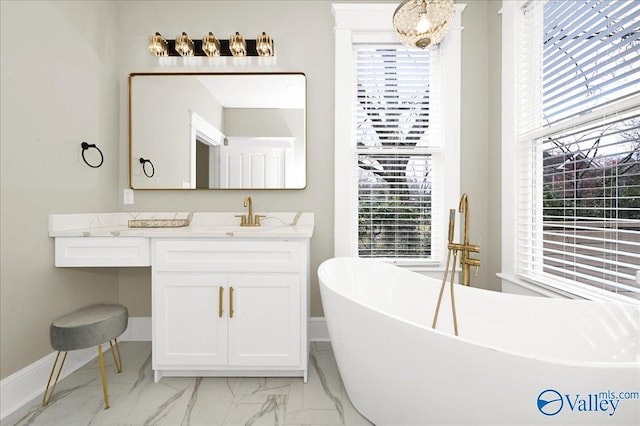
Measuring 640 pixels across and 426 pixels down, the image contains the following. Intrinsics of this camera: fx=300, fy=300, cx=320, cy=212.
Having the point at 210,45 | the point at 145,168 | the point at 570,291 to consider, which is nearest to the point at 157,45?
the point at 210,45

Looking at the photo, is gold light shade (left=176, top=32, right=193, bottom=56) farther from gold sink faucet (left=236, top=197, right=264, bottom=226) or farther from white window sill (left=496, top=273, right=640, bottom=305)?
white window sill (left=496, top=273, right=640, bottom=305)

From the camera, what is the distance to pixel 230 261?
5.55ft

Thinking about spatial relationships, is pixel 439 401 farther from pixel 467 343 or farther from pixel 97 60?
pixel 97 60

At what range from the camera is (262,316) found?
169cm

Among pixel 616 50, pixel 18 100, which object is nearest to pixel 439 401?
pixel 616 50

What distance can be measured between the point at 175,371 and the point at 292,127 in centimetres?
175

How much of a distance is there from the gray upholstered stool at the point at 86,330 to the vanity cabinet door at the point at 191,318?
20 cm

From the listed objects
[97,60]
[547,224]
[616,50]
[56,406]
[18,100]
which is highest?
[97,60]

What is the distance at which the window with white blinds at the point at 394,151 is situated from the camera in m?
2.26

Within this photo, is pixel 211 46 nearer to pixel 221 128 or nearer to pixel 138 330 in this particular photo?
pixel 221 128

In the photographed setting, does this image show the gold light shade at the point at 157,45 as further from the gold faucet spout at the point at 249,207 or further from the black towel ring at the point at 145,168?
the gold faucet spout at the point at 249,207
